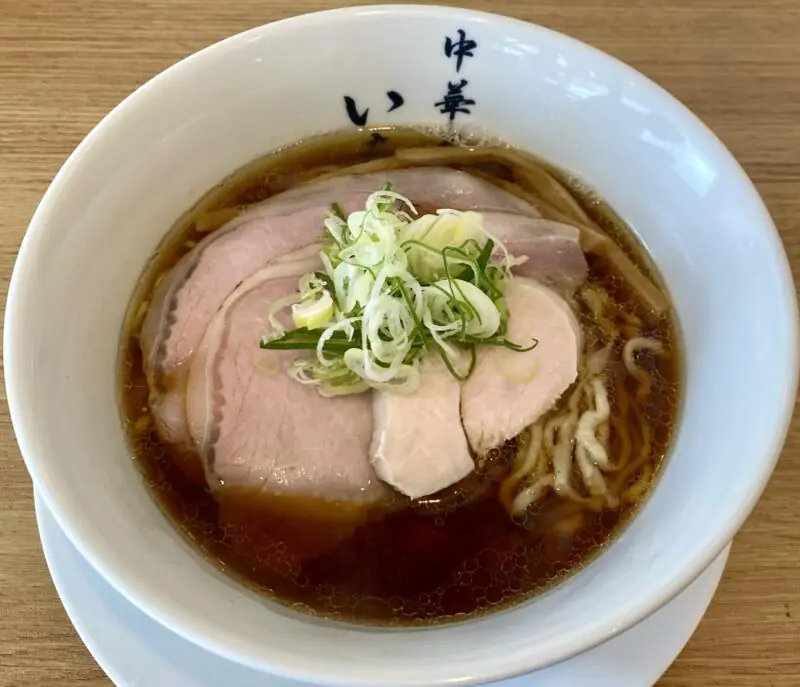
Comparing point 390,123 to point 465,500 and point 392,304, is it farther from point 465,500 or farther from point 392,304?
point 465,500

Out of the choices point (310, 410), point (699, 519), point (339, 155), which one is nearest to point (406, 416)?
point (310, 410)

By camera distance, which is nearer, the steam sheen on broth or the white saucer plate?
the white saucer plate

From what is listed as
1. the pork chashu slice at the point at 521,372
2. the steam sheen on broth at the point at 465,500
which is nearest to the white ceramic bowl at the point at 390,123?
the steam sheen on broth at the point at 465,500

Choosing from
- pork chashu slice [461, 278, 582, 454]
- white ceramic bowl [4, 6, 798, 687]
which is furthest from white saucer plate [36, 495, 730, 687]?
pork chashu slice [461, 278, 582, 454]

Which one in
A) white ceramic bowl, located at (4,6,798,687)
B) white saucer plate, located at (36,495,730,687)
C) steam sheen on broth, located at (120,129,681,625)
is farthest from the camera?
steam sheen on broth, located at (120,129,681,625)

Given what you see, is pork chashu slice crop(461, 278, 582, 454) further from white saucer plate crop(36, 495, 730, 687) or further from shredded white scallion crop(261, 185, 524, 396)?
white saucer plate crop(36, 495, 730, 687)

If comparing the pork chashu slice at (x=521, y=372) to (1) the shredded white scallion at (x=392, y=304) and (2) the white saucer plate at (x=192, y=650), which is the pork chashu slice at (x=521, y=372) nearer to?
(1) the shredded white scallion at (x=392, y=304)
